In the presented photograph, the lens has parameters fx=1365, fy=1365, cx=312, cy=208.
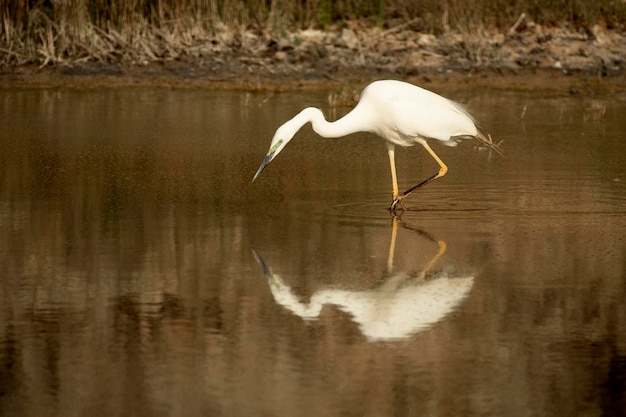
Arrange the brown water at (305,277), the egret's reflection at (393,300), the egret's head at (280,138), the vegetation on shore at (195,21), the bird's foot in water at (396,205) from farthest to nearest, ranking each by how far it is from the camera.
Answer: the vegetation on shore at (195,21) → the bird's foot in water at (396,205) → the egret's head at (280,138) → the egret's reflection at (393,300) → the brown water at (305,277)

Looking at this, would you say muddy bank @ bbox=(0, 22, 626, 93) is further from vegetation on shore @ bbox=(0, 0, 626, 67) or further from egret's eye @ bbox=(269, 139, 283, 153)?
egret's eye @ bbox=(269, 139, 283, 153)

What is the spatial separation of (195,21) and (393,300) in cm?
1084

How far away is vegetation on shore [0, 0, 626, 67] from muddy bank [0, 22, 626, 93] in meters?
0.06

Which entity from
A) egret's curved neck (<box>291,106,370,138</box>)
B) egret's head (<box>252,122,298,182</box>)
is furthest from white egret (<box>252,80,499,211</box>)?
egret's head (<box>252,122,298,182</box>)

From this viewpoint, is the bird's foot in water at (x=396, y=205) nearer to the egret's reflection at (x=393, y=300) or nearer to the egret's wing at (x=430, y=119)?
the egret's wing at (x=430, y=119)

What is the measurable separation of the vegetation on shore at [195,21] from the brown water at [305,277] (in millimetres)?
3939

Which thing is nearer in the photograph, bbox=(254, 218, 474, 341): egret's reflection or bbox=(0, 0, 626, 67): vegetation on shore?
bbox=(254, 218, 474, 341): egret's reflection

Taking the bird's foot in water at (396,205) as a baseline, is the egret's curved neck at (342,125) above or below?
above

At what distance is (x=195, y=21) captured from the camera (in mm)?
17688

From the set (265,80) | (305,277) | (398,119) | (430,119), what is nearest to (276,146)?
(398,119)

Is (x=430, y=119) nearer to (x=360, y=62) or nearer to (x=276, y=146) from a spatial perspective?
(x=276, y=146)

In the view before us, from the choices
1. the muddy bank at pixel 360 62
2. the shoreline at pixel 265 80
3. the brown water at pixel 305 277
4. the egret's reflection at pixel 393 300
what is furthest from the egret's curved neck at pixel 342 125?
the muddy bank at pixel 360 62

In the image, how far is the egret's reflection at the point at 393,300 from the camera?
22.9 ft

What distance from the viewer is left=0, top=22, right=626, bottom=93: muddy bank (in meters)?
16.8
